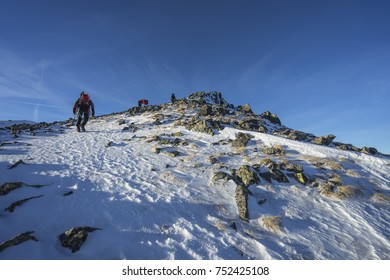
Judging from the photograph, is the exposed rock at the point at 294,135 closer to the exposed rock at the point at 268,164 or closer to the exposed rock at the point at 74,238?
the exposed rock at the point at 268,164

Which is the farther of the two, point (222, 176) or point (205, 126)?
point (205, 126)

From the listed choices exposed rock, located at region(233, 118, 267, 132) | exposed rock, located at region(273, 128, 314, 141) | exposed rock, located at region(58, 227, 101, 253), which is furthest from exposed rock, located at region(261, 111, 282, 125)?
exposed rock, located at region(58, 227, 101, 253)

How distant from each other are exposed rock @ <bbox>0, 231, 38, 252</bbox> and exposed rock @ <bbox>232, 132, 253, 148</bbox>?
11.9 metres

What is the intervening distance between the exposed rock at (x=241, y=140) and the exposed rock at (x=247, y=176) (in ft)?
15.6

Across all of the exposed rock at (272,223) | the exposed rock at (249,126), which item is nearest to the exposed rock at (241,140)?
the exposed rock at (249,126)

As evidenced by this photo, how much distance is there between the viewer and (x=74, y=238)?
565cm

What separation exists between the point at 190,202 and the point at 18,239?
494 centimetres

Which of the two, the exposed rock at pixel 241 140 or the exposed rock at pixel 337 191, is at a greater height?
the exposed rock at pixel 241 140

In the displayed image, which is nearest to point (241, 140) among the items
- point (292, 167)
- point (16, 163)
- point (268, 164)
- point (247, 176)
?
point (268, 164)

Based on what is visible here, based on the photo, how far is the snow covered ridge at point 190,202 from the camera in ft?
19.1

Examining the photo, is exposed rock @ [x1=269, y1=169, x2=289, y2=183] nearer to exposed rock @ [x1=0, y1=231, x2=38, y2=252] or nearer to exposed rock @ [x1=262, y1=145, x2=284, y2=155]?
exposed rock @ [x1=262, y1=145, x2=284, y2=155]

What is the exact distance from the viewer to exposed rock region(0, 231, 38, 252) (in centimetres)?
508

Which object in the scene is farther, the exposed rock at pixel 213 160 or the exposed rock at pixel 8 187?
the exposed rock at pixel 213 160

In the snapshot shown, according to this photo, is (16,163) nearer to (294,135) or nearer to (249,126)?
(249,126)
